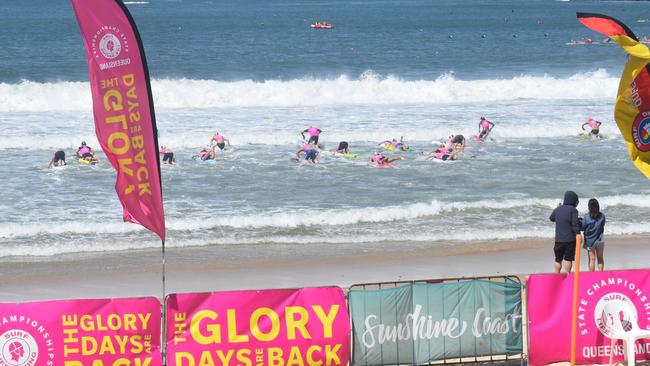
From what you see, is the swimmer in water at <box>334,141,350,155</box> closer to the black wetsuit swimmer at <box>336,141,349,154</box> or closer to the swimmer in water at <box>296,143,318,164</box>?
the black wetsuit swimmer at <box>336,141,349,154</box>

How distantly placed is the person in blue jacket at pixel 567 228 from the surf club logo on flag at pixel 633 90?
332 centimetres

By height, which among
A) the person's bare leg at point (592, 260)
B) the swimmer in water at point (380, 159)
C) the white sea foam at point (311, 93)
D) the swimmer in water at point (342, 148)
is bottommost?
the person's bare leg at point (592, 260)

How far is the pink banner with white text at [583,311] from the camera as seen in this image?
10.6 metres

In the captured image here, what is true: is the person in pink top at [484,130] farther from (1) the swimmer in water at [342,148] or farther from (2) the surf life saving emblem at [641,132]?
(2) the surf life saving emblem at [641,132]

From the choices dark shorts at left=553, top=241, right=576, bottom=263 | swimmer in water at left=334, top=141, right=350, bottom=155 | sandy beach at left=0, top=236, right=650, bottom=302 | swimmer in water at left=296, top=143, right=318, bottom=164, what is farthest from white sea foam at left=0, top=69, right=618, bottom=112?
dark shorts at left=553, top=241, right=576, bottom=263

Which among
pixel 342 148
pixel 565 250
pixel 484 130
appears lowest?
pixel 565 250

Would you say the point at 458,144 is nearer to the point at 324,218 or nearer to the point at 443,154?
the point at 443,154

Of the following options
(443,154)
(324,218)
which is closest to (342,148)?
(443,154)

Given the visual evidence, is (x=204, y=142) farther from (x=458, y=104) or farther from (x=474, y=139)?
(x=458, y=104)

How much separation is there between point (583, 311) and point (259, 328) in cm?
315

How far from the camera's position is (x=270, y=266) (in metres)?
16.4

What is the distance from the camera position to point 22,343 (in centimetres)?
980

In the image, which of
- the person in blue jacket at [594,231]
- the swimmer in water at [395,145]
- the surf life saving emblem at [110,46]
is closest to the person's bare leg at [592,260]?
the person in blue jacket at [594,231]

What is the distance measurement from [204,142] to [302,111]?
26.4ft
